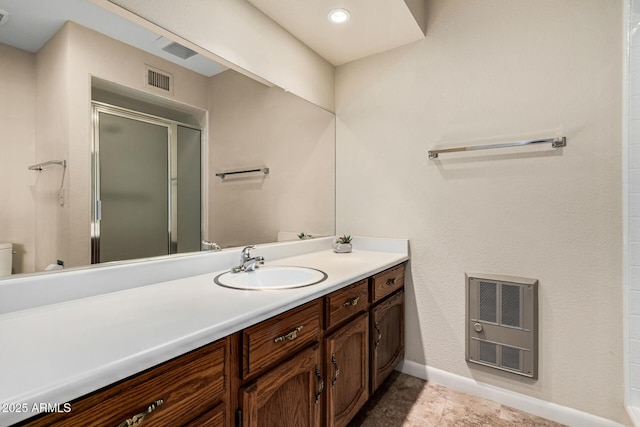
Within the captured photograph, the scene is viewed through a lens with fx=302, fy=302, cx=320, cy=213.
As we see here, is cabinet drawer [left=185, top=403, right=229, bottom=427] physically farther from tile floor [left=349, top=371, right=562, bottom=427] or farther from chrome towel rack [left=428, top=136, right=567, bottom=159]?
chrome towel rack [left=428, top=136, right=567, bottom=159]

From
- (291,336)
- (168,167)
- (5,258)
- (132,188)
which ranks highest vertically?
(168,167)

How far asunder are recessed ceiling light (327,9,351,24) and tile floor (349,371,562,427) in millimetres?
2193

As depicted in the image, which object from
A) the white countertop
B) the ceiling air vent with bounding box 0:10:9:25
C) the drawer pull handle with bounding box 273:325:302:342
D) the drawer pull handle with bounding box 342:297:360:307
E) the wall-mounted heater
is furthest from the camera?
the wall-mounted heater

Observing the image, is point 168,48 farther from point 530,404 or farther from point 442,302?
point 530,404

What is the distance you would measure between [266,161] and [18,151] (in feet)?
3.57

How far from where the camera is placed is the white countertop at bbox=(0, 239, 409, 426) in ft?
1.73

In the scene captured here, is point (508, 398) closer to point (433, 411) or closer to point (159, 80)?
point (433, 411)

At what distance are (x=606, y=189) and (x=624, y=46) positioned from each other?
65cm

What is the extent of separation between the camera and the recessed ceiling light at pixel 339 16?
1.68 m

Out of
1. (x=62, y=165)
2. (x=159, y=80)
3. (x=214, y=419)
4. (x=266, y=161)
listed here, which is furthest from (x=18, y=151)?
(x=266, y=161)

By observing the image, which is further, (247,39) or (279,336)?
(247,39)

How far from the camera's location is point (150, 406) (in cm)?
65

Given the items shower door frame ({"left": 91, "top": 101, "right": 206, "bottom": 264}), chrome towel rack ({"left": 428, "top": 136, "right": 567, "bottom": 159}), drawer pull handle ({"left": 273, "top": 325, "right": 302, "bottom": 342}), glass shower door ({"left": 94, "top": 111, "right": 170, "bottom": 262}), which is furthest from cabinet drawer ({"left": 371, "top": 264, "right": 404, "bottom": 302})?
glass shower door ({"left": 94, "top": 111, "right": 170, "bottom": 262})

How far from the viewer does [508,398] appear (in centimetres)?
166
